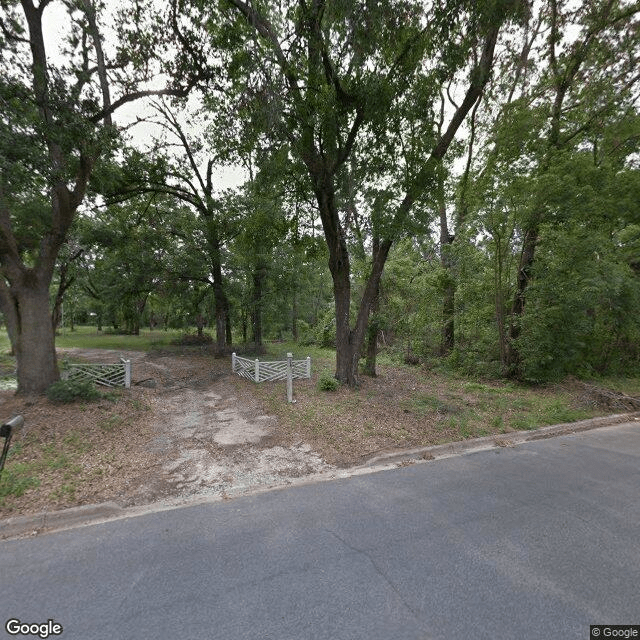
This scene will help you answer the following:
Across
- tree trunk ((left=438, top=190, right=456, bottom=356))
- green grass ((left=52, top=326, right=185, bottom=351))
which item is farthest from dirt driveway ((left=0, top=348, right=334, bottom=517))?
green grass ((left=52, top=326, right=185, bottom=351))

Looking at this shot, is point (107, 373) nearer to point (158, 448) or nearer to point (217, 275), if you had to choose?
point (158, 448)

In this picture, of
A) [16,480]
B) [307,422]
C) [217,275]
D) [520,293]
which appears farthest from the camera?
[217,275]

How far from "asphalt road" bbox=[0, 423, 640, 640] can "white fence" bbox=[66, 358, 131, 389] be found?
6183 mm

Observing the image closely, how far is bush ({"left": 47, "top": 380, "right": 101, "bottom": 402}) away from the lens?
20.4 feet

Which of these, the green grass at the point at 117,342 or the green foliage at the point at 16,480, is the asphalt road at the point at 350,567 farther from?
the green grass at the point at 117,342

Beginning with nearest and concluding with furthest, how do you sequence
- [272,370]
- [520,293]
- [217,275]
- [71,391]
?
[71,391], [520,293], [272,370], [217,275]

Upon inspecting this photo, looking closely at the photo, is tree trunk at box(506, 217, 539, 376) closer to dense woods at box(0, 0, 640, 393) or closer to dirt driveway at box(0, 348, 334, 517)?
dense woods at box(0, 0, 640, 393)

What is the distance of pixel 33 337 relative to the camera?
6.46 metres

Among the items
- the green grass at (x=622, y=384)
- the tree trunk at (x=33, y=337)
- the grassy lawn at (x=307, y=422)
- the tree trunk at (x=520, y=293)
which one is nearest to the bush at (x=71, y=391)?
the grassy lawn at (x=307, y=422)

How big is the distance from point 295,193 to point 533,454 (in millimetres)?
7687

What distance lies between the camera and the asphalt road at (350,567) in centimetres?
201

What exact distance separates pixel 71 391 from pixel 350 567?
671 centimetres

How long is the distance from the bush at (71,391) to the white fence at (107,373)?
171 cm

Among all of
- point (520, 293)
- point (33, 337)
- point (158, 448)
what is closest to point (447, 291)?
point (520, 293)
